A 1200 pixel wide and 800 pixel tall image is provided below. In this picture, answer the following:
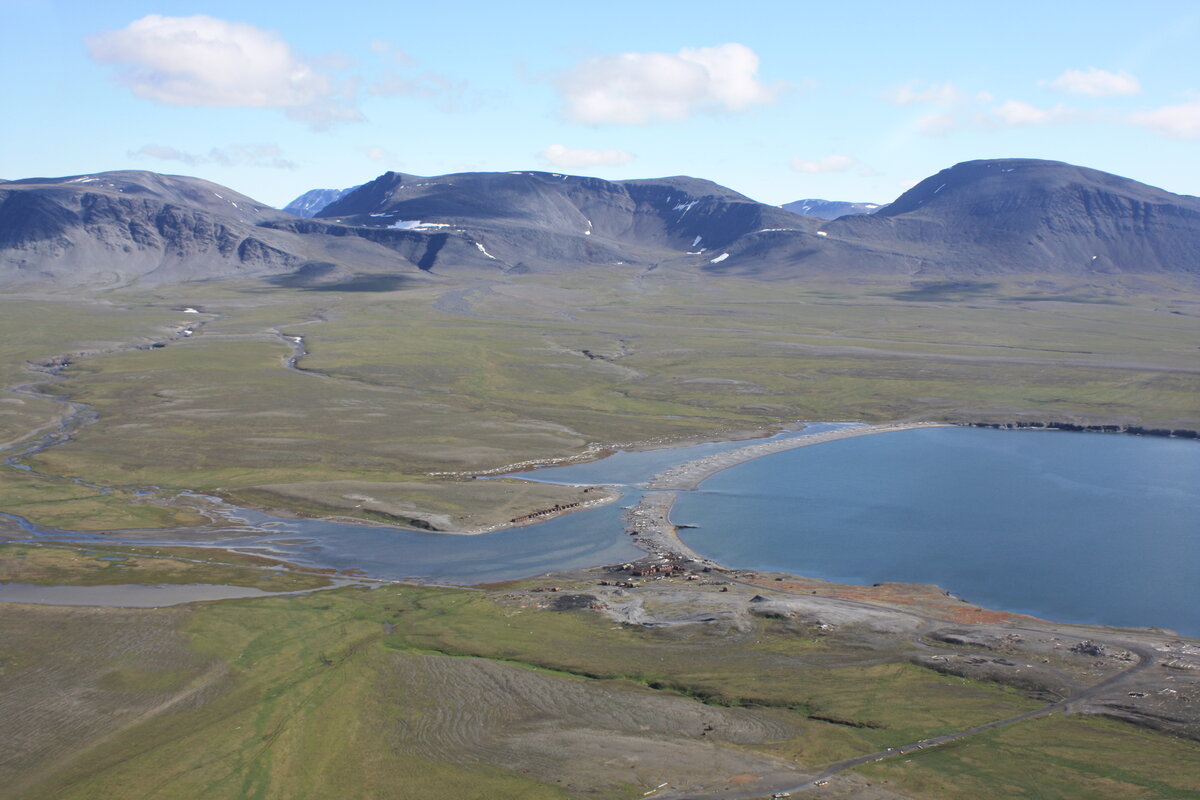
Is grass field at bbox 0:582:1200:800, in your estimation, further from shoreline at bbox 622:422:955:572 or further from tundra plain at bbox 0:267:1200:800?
shoreline at bbox 622:422:955:572

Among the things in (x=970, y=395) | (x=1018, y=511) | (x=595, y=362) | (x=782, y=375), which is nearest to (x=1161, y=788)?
(x=1018, y=511)

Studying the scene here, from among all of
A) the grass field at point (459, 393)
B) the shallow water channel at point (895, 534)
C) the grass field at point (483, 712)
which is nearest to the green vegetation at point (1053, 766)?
the grass field at point (483, 712)

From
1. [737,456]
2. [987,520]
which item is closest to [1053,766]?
[987,520]

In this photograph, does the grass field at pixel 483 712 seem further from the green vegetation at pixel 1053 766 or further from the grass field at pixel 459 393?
the grass field at pixel 459 393

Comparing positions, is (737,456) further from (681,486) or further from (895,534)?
(895,534)

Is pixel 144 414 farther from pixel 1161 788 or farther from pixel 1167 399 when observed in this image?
pixel 1167 399
